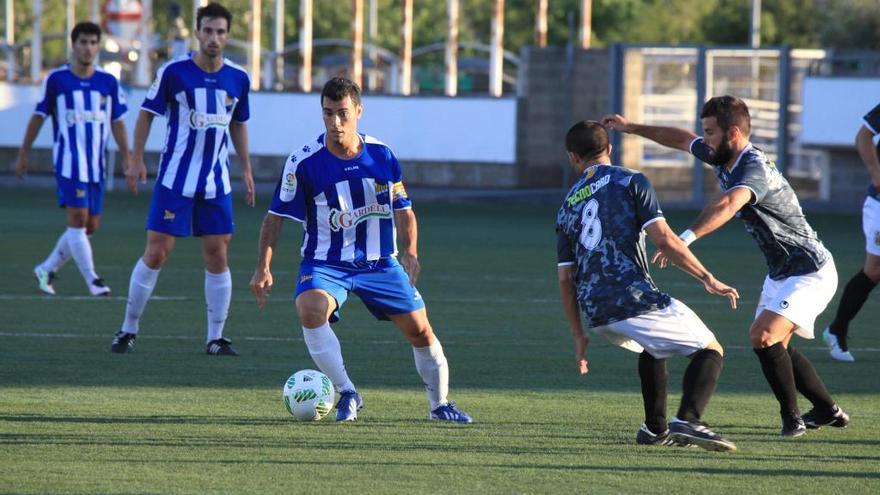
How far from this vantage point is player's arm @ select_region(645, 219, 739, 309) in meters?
6.46

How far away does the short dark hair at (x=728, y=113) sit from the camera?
708 centimetres

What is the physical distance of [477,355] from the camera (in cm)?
996

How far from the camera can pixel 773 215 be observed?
7.21 m

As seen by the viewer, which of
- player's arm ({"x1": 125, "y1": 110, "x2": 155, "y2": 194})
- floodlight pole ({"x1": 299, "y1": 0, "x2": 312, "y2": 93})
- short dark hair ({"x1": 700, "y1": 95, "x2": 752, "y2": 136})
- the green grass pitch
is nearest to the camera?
the green grass pitch

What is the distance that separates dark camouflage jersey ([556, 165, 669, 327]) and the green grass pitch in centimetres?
67

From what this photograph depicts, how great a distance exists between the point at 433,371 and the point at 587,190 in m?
1.39

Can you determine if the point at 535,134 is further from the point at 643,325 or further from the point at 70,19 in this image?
the point at 643,325

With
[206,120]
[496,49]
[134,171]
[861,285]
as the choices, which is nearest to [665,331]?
[861,285]

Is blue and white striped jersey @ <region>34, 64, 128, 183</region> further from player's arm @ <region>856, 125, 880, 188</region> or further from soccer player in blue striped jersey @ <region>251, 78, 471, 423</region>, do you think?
player's arm @ <region>856, 125, 880, 188</region>

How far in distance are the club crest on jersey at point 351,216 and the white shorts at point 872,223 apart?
391 cm

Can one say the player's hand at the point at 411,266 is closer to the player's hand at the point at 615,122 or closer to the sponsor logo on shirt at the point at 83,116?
the player's hand at the point at 615,122

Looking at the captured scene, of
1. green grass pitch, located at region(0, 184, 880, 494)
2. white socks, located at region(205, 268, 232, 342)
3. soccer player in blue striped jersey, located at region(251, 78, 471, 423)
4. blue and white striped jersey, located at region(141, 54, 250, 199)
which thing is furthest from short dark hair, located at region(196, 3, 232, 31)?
soccer player in blue striped jersey, located at region(251, 78, 471, 423)

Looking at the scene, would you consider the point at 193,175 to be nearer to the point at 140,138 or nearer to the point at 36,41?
the point at 140,138

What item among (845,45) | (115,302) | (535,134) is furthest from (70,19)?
(115,302)
